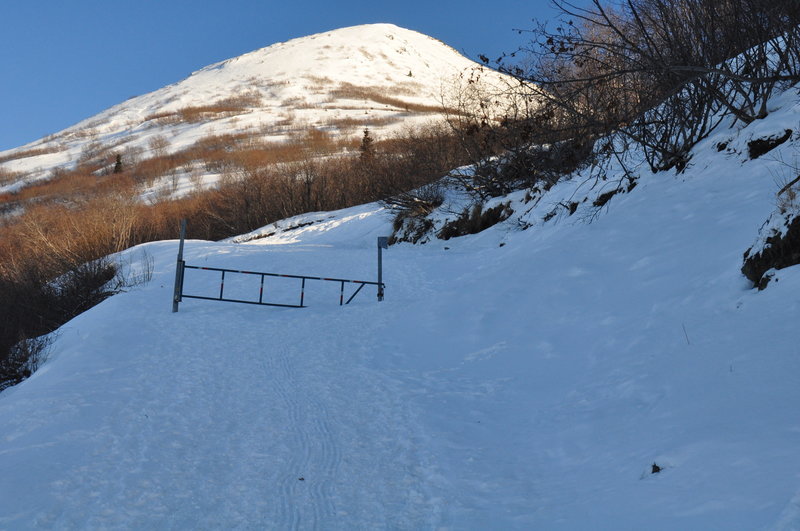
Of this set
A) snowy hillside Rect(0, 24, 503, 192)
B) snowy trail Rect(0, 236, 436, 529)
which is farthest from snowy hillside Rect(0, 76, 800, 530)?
snowy hillside Rect(0, 24, 503, 192)

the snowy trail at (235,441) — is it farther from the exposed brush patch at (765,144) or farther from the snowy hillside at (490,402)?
the exposed brush patch at (765,144)

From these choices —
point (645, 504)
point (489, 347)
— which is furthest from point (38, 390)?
point (645, 504)

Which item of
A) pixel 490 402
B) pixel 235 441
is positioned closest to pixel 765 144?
pixel 490 402

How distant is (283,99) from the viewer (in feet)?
435

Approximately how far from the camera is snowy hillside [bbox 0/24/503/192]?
110m

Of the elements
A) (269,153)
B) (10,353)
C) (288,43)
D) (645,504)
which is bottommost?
(10,353)

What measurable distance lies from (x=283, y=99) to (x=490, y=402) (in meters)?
136

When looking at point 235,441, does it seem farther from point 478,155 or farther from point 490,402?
point 478,155

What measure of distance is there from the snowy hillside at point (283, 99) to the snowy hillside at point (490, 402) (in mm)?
81030

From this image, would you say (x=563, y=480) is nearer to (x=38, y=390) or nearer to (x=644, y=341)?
(x=644, y=341)

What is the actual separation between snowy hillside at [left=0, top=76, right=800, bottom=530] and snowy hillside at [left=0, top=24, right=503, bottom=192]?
81.0 meters

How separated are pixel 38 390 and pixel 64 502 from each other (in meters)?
3.83

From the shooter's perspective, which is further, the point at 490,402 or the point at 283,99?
the point at 283,99

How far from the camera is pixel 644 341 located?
21.1 feet
